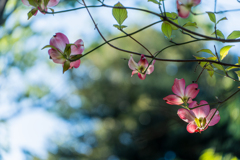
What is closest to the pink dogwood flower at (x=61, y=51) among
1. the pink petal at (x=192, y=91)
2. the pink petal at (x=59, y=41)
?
the pink petal at (x=59, y=41)

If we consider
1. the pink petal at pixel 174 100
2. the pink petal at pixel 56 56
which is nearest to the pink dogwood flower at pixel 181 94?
the pink petal at pixel 174 100

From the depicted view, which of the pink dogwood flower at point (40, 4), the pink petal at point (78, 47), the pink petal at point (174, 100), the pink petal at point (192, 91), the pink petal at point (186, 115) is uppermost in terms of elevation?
the pink dogwood flower at point (40, 4)

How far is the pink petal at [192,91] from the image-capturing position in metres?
0.19

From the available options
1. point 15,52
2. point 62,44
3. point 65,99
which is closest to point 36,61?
point 15,52

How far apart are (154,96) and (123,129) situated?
0.58 meters

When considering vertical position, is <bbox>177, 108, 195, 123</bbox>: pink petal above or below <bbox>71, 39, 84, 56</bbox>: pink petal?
below

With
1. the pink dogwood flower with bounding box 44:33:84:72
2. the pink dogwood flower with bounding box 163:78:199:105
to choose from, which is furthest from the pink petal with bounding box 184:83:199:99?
the pink dogwood flower with bounding box 44:33:84:72

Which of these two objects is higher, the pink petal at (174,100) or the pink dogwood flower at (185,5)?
the pink dogwood flower at (185,5)

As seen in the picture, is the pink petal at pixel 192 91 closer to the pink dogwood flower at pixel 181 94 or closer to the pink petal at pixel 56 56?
the pink dogwood flower at pixel 181 94

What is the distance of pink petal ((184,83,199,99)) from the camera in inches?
7.4

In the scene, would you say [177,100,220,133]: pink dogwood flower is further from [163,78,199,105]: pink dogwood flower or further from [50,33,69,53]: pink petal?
[50,33,69,53]: pink petal

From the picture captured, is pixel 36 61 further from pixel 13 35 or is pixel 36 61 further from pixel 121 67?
pixel 121 67

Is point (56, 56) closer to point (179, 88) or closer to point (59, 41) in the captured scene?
point (59, 41)

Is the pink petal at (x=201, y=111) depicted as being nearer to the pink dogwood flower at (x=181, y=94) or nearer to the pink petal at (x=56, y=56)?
the pink dogwood flower at (x=181, y=94)
